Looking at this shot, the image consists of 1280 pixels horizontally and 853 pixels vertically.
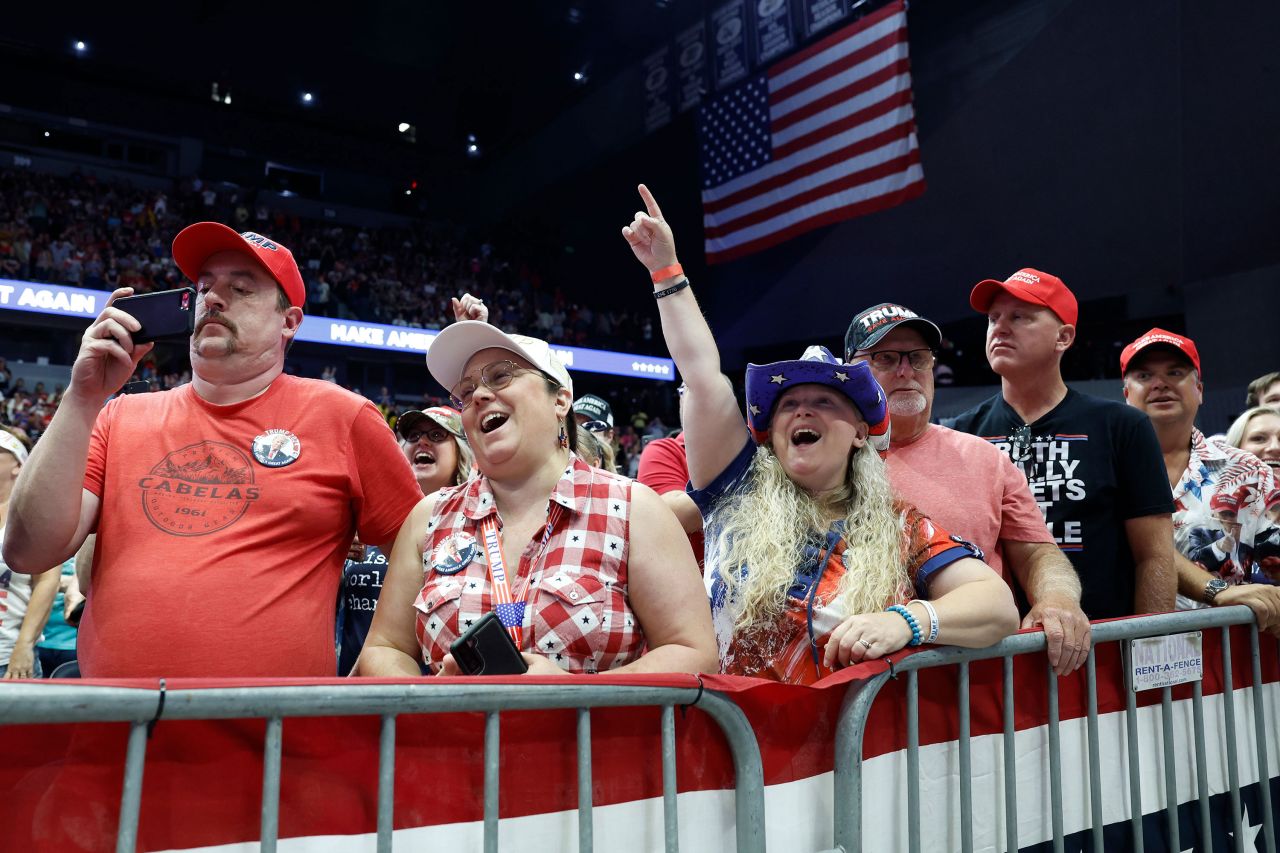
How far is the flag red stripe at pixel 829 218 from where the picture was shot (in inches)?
456

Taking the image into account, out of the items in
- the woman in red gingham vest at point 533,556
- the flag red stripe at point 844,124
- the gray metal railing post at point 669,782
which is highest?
the flag red stripe at point 844,124

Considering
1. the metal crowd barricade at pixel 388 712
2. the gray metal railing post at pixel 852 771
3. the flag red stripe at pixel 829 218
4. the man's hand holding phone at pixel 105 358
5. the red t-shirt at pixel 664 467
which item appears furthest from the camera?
the flag red stripe at pixel 829 218

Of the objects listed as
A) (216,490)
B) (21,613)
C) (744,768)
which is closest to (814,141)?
(21,613)

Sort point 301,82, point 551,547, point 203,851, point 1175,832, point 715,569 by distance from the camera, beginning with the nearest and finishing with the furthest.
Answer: point 203,851
point 551,547
point 715,569
point 1175,832
point 301,82

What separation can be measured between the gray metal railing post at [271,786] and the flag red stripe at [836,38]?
12.2 meters

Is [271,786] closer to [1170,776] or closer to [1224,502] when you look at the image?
[1170,776]

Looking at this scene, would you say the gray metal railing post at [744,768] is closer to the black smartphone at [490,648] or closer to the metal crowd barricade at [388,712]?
the metal crowd barricade at [388,712]

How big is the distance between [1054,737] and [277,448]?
1.85 metres

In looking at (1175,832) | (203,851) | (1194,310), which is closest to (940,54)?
(1194,310)

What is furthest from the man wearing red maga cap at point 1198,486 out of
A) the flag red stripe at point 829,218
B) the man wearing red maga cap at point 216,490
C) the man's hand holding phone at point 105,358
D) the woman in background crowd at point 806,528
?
the flag red stripe at point 829,218

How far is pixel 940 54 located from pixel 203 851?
15.8m

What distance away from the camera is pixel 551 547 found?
1.84 m

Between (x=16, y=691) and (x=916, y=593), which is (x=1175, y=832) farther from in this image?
(x=16, y=691)

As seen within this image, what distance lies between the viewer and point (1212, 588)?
2.83 metres
